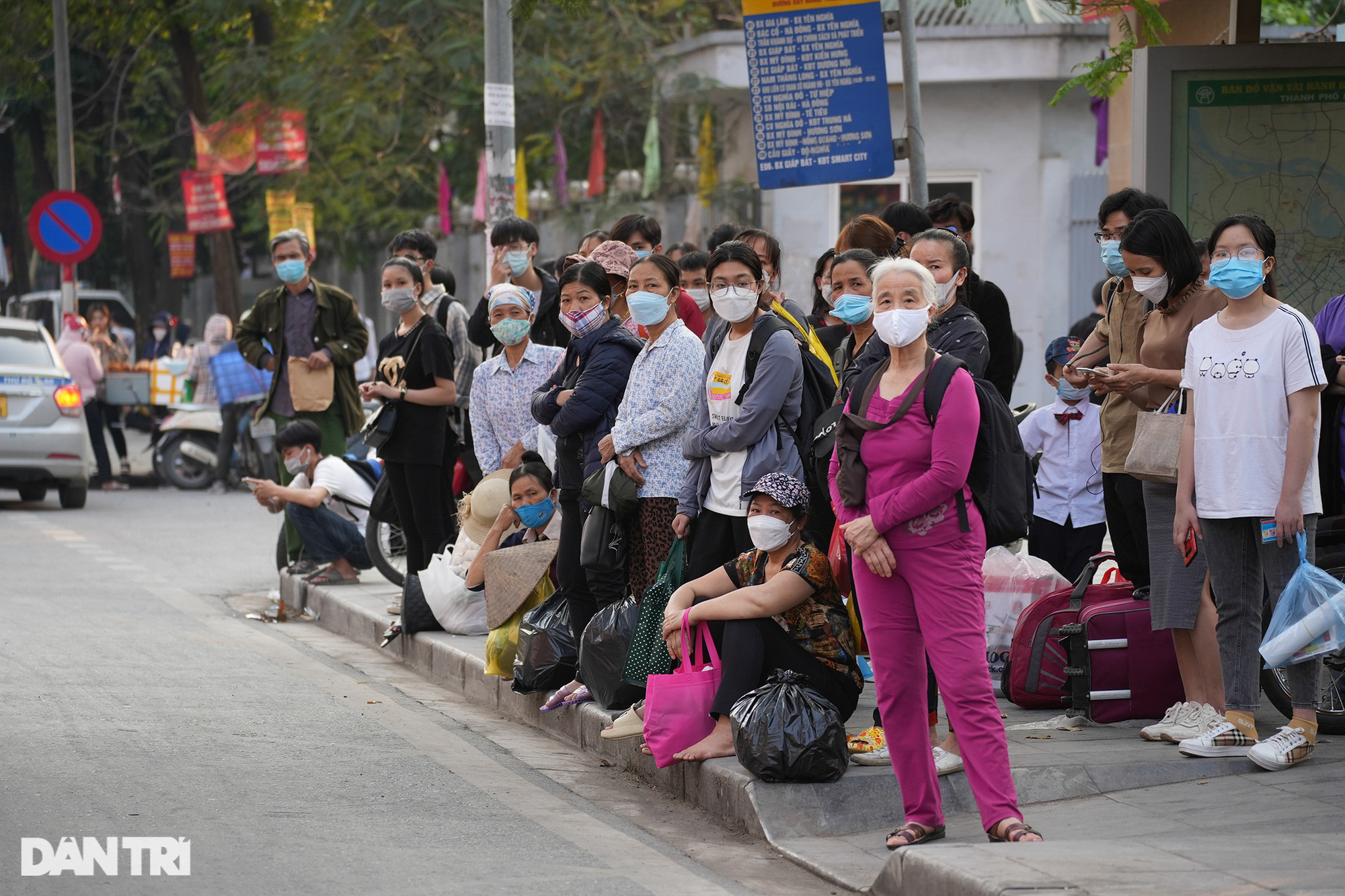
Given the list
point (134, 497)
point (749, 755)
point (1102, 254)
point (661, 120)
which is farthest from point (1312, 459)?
point (661, 120)

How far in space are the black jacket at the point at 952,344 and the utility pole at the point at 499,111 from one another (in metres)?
5.50

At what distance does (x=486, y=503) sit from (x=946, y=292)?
3.45 metres

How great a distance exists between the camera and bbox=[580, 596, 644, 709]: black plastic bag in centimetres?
676

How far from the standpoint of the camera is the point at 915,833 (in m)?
5.25

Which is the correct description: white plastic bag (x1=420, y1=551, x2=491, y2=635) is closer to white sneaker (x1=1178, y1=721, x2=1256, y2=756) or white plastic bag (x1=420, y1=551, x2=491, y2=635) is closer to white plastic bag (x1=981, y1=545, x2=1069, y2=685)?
white plastic bag (x1=981, y1=545, x2=1069, y2=685)

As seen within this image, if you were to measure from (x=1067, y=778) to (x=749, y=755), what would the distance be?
1116mm

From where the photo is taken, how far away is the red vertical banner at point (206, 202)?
25.6m

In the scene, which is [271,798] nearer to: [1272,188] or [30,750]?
[30,750]

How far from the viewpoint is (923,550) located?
502 centimetres

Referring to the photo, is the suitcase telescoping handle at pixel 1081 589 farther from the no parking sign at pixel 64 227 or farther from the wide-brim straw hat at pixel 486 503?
the no parking sign at pixel 64 227

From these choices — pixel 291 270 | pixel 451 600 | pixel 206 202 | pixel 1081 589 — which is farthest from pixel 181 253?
pixel 1081 589

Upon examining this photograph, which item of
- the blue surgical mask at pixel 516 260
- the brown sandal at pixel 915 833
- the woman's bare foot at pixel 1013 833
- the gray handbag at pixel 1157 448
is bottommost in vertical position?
the brown sandal at pixel 915 833

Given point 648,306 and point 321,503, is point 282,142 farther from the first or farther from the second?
point 648,306

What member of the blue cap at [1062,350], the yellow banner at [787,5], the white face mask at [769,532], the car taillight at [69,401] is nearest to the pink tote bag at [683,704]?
the white face mask at [769,532]
